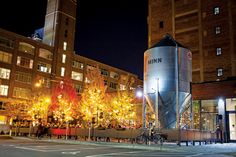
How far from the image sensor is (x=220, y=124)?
33000 mm

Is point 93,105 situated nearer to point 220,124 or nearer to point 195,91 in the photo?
point 195,91

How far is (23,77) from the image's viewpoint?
234 ft

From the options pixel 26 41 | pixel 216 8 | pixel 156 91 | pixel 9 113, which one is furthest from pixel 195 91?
pixel 26 41

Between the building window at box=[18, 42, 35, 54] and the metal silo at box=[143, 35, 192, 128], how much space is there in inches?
2088

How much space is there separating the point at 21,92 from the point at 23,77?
13.1ft

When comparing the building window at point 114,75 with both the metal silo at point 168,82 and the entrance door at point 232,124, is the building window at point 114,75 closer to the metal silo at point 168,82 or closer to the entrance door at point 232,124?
the entrance door at point 232,124

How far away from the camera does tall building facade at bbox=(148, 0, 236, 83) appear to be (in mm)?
46719

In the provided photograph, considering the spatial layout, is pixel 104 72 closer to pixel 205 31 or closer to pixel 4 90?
pixel 4 90

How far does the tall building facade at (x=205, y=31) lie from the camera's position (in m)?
46.7

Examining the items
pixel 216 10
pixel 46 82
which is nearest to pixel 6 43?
pixel 46 82

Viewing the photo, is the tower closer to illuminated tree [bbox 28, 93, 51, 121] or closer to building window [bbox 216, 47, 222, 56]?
illuminated tree [bbox 28, 93, 51, 121]

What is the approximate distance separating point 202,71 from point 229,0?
43.7ft

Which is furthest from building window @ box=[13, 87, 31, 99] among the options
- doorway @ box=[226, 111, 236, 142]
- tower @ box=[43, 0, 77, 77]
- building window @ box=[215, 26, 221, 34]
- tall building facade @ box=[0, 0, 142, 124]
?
doorway @ box=[226, 111, 236, 142]

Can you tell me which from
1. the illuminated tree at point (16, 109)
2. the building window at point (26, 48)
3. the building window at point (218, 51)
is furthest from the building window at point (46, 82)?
the building window at point (218, 51)
